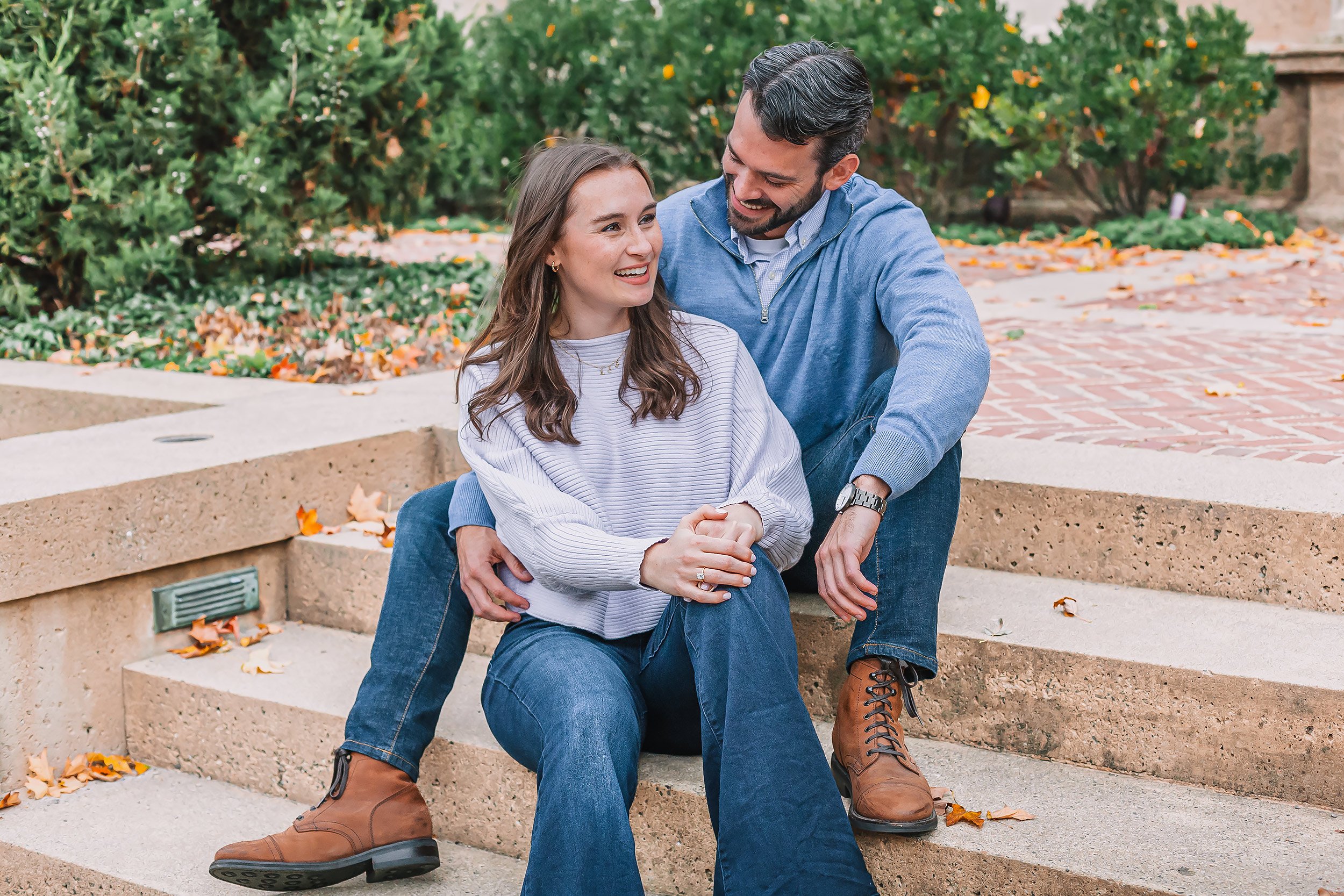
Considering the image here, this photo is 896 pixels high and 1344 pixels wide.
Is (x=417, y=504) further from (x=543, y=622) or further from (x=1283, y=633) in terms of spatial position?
(x=1283, y=633)

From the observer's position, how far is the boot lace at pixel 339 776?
8.28ft

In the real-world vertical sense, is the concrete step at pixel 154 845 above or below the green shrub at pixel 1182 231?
below

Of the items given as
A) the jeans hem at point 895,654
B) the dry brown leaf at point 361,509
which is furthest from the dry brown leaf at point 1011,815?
the dry brown leaf at point 361,509

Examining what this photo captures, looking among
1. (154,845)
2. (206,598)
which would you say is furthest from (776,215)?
(154,845)

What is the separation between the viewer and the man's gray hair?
2.62m

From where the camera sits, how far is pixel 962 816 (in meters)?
2.34

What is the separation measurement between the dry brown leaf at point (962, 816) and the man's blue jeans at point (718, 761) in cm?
26

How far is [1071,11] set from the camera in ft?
29.4

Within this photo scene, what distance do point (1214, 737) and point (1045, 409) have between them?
1704mm

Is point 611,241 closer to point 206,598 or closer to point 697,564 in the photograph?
point 697,564

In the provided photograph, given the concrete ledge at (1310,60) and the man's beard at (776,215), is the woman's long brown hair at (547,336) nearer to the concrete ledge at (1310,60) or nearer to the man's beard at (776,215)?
the man's beard at (776,215)

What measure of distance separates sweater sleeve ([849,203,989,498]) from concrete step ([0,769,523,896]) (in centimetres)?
113

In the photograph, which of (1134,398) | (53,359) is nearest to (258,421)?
(53,359)

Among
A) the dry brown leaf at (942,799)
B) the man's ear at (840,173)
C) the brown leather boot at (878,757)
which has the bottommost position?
the dry brown leaf at (942,799)
